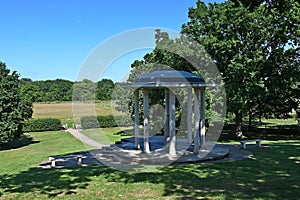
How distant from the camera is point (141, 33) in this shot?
16906 mm

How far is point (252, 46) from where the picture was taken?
63.7 ft

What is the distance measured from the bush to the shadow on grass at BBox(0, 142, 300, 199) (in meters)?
23.9

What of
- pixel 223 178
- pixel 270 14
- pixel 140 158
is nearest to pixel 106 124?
pixel 270 14

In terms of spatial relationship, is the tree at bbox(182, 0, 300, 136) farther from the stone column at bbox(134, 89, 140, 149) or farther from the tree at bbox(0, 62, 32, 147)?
the tree at bbox(0, 62, 32, 147)

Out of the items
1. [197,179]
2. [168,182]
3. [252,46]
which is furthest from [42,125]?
[197,179]

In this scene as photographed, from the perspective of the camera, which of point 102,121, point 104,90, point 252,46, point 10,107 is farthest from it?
point 104,90

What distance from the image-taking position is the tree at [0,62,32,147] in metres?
21.5

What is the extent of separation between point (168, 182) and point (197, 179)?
34.2 inches

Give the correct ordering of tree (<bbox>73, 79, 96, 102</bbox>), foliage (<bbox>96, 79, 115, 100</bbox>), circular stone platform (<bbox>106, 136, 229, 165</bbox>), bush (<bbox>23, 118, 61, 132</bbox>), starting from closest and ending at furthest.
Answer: circular stone platform (<bbox>106, 136, 229, 165</bbox>)
bush (<bbox>23, 118, 61, 132</bbox>)
tree (<bbox>73, 79, 96, 102</bbox>)
foliage (<bbox>96, 79, 115, 100</bbox>)

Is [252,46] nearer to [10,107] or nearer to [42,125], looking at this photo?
[10,107]

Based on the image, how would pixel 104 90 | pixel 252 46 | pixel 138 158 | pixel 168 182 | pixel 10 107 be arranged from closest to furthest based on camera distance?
1. pixel 168 182
2. pixel 138 158
3. pixel 252 46
4. pixel 10 107
5. pixel 104 90

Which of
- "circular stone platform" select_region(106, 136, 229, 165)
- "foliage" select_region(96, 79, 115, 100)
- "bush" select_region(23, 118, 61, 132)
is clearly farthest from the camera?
"foliage" select_region(96, 79, 115, 100)

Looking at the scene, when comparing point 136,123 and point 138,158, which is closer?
point 138,158

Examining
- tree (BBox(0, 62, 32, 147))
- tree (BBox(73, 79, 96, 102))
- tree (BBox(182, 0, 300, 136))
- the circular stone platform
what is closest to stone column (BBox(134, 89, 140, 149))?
the circular stone platform
